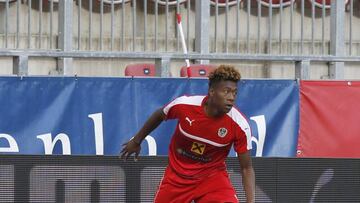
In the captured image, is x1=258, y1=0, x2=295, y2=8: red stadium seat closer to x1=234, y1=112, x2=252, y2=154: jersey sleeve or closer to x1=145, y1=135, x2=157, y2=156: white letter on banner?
x1=145, y1=135, x2=157, y2=156: white letter on banner

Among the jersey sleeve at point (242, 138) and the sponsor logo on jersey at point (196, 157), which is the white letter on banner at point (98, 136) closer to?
the sponsor logo on jersey at point (196, 157)

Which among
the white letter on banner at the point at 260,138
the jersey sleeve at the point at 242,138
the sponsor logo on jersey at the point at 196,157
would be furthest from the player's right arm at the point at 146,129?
the white letter on banner at the point at 260,138

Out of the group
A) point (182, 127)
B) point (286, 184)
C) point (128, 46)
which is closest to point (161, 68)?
point (128, 46)

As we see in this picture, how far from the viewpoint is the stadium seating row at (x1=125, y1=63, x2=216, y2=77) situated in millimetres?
13328

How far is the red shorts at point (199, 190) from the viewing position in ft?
28.2

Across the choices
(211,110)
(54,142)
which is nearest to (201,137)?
(211,110)

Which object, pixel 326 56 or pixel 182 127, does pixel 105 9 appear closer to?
pixel 326 56

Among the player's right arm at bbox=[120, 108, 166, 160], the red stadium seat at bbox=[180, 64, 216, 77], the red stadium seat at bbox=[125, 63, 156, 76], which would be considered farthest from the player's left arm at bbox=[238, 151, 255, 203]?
the red stadium seat at bbox=[125, 63, 156, 76]

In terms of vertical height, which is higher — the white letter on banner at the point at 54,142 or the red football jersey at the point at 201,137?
the red football jersey at the point at 201,137

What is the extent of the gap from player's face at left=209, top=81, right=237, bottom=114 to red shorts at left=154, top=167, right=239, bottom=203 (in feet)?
1.97

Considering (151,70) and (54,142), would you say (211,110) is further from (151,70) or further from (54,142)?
(151,70)

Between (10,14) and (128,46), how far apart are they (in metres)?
Answer: 1.51

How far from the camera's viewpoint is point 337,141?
43.0 feet

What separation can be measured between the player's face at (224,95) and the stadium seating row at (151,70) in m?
4.95
